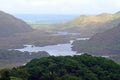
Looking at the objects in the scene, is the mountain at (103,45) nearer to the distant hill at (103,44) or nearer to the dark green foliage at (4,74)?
the distant hill at (103,44)

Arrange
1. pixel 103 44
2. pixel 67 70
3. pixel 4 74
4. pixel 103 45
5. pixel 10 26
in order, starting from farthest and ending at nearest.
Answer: pixel 10 26, pixel 103 44, pixel 103 45, pixel 67 70, pixel 4 74

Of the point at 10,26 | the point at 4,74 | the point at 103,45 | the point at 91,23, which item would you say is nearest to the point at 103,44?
the point at 103,45

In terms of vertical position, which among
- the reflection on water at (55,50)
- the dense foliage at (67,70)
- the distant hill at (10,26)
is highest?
the distant hill at (10,26)

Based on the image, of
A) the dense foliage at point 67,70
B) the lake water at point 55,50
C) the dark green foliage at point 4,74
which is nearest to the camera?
the dark green foliage at point 4,74

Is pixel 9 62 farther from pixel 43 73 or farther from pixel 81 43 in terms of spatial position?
pixel 43 73

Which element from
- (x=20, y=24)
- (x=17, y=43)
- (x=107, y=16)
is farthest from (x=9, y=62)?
(x=107, y=16)

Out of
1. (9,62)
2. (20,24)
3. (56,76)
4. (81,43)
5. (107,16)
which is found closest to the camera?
(56,76)

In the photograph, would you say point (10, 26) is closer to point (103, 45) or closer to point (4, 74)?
point (103, 45)

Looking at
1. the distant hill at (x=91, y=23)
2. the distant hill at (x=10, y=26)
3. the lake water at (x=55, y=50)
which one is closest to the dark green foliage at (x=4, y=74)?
the lake water at (x=55, y=50)
